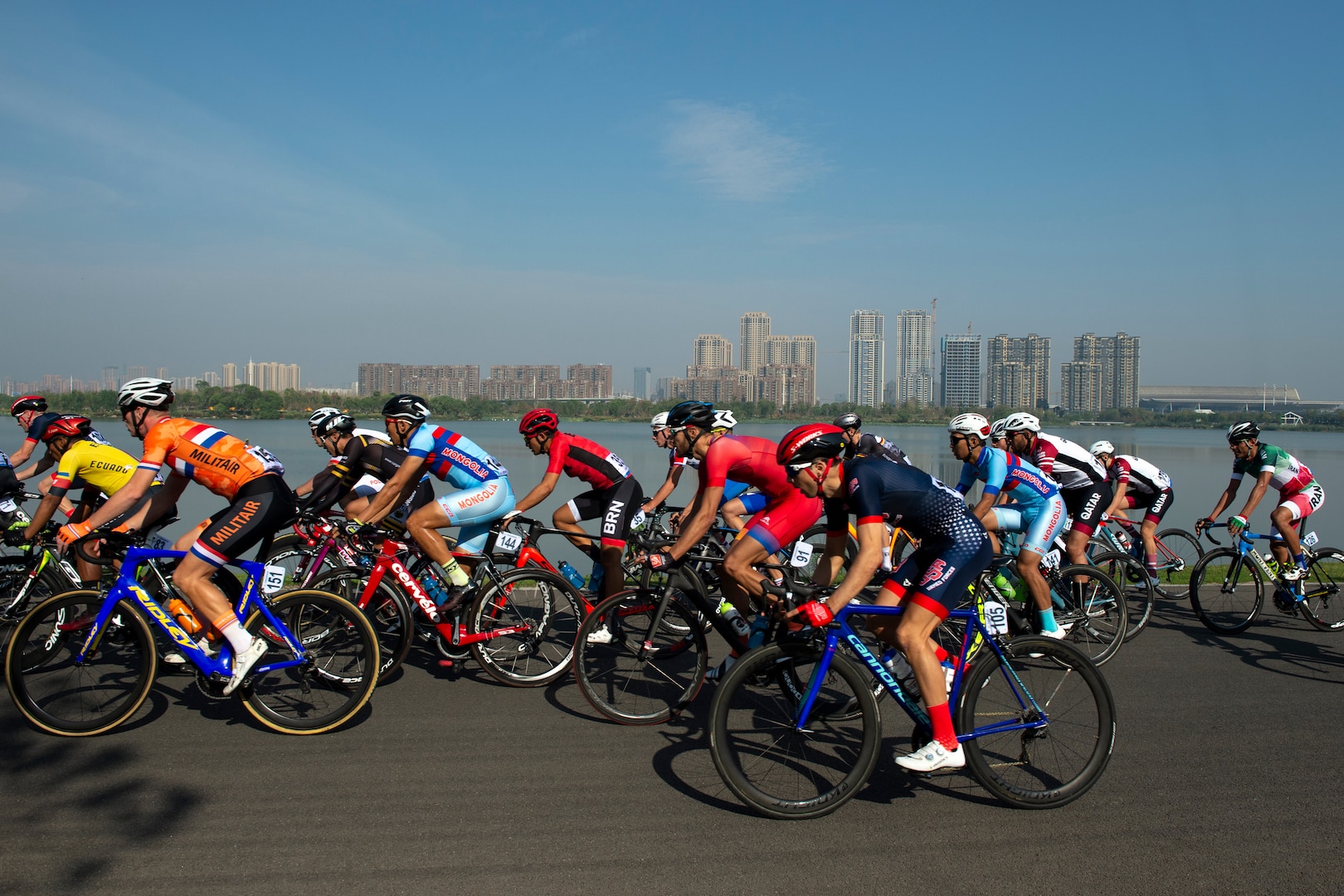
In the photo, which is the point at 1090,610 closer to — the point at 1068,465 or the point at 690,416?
the point at 1068,465

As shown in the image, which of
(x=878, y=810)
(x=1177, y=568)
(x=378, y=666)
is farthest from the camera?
(x=1177, y=568)

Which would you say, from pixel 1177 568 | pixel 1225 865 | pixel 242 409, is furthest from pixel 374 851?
pixel 242 409

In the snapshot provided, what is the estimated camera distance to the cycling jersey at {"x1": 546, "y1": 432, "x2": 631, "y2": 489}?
22.5ft

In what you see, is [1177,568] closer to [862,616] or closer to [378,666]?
[862,616]

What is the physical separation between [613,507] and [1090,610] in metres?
3.94

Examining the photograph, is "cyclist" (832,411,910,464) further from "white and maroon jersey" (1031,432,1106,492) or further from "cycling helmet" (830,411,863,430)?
"white and maroon jersey" (1031,432,1106,492)

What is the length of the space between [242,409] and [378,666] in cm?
3314

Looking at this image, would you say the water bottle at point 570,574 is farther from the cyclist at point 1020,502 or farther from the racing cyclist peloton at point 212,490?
the cyclist at point 1020,502

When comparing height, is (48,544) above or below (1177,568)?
above

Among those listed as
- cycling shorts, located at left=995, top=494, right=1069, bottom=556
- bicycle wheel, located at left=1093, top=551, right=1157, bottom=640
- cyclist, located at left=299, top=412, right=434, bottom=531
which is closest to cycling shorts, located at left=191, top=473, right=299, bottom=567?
cyclist, located at left=299, top=412, right=434, bottom=531

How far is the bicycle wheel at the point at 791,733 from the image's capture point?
3.69 meters

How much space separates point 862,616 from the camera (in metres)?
4.09

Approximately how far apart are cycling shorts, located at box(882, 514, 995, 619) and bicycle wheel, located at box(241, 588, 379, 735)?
299cm

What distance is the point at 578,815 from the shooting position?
3.69m
